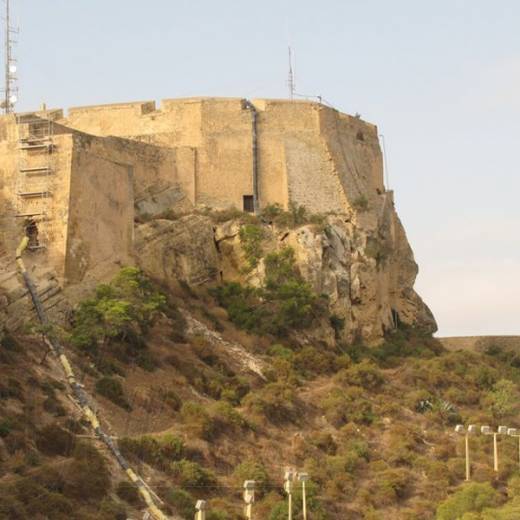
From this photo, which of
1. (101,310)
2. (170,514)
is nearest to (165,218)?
(101,310)

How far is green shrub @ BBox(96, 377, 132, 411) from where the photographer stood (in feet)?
98.4

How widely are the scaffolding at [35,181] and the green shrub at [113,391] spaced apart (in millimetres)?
4023

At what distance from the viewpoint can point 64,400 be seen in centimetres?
2903

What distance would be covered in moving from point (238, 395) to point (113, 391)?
3.51 meters

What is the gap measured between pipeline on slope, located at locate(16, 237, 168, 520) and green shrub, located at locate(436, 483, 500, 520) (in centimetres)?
575

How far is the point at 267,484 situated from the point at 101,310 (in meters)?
5.02

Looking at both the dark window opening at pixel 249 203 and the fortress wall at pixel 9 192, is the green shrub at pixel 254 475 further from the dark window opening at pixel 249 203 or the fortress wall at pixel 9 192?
the dark window opening at pixel 249 203

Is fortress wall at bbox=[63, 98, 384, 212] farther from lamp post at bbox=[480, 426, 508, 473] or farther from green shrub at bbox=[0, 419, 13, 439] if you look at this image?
green shrub at bbox=[0, 419, 13, 439]

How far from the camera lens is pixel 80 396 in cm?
2939

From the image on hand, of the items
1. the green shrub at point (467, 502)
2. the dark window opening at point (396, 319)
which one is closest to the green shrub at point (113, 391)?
the green shrub at point (467, 502)

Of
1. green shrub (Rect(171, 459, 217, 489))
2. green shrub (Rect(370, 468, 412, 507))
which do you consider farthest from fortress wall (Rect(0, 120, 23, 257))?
green shrub (Rect(370, 468, 412, 507))

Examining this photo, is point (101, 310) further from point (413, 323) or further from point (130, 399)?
point (413, 323)

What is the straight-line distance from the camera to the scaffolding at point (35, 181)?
33281 mm

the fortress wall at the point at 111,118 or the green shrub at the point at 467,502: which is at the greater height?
the fortress wall at the point at 111,118
